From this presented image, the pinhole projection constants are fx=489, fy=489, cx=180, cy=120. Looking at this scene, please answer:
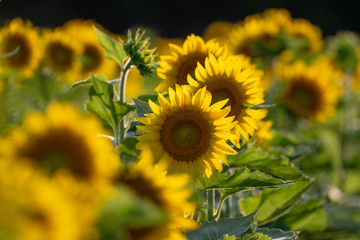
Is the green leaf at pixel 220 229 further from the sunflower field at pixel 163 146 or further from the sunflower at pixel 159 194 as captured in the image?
the sunflower at pixel 159 194

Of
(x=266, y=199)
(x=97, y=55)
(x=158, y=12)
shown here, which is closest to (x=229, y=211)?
(x=266, y=199)

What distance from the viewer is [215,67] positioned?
0.67 metres

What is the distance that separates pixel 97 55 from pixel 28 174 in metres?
1.22

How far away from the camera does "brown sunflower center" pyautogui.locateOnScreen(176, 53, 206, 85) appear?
73 cm

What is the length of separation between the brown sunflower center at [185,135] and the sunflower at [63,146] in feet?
0.77

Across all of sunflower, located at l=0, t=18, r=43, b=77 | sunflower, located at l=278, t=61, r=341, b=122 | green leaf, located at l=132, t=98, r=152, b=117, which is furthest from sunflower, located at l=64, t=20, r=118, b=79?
green leaf, located at l=132, t=98, r=152, b=117

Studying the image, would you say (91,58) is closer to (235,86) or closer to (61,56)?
(61,56)

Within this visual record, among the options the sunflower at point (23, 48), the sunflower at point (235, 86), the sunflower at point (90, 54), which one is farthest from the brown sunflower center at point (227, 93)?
the sunflower at point (90, 54)

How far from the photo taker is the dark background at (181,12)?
4359mm

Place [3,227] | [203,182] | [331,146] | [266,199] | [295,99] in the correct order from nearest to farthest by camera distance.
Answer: [3,227] → [203,182] → [266,199] → [295,99] → [331,146]

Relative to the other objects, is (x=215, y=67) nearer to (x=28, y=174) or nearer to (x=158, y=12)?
(x=28, y=174)

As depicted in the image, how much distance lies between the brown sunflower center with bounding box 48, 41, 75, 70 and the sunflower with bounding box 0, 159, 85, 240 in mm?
1076

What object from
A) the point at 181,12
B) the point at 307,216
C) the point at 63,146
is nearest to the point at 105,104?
the point at 63,146

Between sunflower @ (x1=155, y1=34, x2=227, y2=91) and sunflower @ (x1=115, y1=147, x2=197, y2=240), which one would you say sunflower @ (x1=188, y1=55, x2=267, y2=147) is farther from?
sunflower @ (x1=115, y1=147, x2=197, y2=240)
